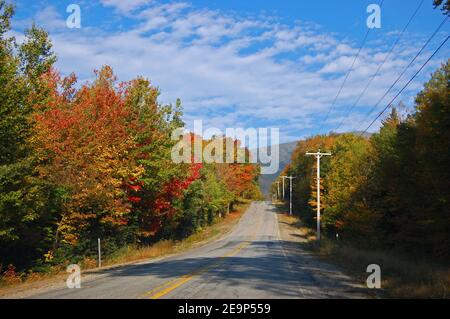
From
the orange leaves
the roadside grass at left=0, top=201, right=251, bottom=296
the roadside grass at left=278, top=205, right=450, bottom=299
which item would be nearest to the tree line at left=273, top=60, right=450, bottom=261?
the roadside grass at left=278, top=205, right=450, bottom=299

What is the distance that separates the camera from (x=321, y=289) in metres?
14.5

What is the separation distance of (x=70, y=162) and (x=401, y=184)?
1102 inches

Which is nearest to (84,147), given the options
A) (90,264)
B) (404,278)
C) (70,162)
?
(70,162)

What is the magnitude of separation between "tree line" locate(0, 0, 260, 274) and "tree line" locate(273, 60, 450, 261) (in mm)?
20205

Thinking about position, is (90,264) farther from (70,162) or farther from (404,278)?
(404,278)

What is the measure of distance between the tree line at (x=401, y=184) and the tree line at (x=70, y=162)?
20.2 m

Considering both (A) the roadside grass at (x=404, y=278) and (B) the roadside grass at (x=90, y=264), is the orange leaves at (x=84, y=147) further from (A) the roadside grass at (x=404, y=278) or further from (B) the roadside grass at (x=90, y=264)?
(A) the roadside grass at (x=404, y=278)

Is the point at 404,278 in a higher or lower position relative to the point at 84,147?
lower

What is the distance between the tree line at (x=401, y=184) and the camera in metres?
30.5

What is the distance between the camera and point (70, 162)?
1053 inches

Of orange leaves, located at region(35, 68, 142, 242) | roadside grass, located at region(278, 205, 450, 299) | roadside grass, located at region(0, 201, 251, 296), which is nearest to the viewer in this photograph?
roadside grass, located at region(278, 205, 450, 299)

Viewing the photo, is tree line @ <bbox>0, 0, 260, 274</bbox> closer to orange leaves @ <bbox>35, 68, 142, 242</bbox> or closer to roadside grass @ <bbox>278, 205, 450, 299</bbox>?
orange leaves @ <bbox>35, 68, 142, 242</bbox>

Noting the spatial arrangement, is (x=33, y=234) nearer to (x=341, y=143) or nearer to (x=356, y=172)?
(x=356, y=172)

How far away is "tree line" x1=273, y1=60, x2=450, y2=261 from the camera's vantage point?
3048cm
